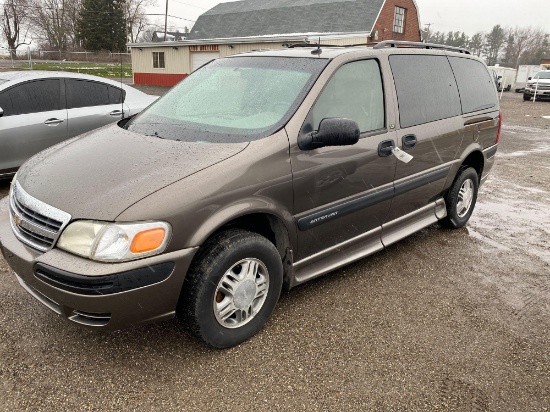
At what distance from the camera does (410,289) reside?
3756 mm

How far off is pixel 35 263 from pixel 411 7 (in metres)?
34.1

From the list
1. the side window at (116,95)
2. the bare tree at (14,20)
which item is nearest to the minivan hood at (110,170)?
the side window at (116,95)

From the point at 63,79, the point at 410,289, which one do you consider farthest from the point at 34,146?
the point at 410,289

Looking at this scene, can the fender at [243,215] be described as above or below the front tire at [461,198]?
above

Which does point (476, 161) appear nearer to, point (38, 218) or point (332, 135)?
point (332, 135)

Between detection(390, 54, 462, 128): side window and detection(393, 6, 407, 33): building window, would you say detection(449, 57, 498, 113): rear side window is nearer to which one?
detection(390, 54, 462, 128): side window

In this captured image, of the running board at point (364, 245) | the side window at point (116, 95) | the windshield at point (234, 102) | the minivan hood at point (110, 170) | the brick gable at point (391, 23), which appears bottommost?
the running board at point (364, 245)

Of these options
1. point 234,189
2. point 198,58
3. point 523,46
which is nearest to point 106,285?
point 234,189

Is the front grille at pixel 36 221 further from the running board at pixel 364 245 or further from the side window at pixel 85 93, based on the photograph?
the side window at pixel 85 93

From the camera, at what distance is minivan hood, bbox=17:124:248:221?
2.43 meters

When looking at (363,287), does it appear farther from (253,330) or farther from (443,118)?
(443,118)

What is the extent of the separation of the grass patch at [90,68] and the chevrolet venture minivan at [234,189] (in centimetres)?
2516

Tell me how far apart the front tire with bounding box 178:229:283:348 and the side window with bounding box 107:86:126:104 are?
184 inches

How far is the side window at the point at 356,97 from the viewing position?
3226mm
